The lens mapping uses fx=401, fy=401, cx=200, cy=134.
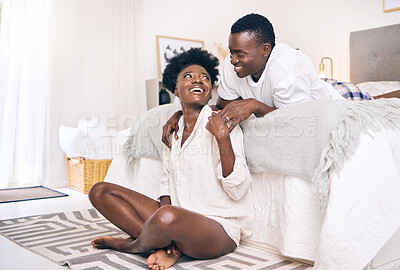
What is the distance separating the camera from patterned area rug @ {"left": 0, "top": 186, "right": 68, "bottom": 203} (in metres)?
2.78

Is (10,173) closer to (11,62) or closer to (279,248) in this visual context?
(11,62)

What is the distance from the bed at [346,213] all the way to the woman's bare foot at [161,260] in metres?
0.36

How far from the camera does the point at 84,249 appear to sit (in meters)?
1.54

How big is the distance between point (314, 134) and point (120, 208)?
75 cm

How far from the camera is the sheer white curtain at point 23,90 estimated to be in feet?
10.5

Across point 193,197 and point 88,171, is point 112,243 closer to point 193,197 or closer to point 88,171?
point 193,197

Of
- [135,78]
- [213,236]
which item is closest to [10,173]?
[135,78]

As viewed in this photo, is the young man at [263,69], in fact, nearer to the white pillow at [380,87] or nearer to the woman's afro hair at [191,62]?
the woman's afro hair at [191,62]

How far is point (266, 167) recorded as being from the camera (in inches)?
57.6

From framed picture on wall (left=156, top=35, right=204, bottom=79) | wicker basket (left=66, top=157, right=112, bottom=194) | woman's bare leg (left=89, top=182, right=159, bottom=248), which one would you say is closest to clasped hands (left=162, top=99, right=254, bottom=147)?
woman's bare leg (left=89, top=182, right=159, bottom=248)

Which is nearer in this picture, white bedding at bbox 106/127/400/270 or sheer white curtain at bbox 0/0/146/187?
white bedding at bbox 106/127/400/270

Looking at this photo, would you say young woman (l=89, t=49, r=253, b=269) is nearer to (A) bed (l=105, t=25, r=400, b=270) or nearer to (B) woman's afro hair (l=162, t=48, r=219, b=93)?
(B) woman's afro hair (l=162, t=48, r=219, b=93)

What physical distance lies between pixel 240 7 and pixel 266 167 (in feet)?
11.5

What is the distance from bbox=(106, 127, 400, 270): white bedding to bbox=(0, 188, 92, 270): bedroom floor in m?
0.79
